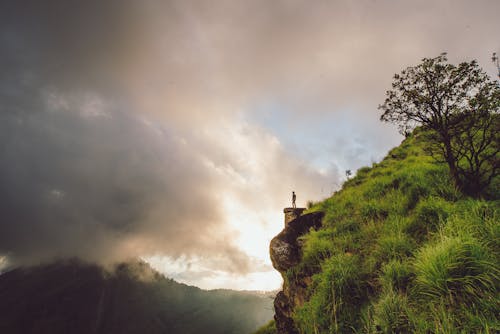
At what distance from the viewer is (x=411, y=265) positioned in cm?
447

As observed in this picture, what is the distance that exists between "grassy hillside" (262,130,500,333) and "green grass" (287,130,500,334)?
15mm

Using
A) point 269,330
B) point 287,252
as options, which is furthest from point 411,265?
point 269,330

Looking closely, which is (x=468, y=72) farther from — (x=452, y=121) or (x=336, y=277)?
(x=336, y=277)

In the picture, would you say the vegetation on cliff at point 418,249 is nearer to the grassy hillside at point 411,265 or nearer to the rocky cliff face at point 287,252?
the grassy hillside at point 411,265

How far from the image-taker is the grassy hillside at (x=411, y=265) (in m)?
3.29

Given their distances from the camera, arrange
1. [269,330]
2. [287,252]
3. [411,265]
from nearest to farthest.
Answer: [411,265] < [287,252] < [269,330]

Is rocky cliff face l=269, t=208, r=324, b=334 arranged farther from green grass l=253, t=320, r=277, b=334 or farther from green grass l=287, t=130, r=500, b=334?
green grass l=253, t=320, r=277, b=334

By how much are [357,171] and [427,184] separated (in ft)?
26.2

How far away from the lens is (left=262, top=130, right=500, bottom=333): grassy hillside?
10.8ft

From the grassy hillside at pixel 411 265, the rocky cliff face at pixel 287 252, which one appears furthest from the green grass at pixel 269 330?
the grassy hillside at pixel 411 265

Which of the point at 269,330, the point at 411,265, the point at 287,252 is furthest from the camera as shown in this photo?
the point at 269,330

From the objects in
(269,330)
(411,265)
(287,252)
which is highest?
(287,252)

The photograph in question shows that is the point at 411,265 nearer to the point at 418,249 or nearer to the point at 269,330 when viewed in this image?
the point at 418,249

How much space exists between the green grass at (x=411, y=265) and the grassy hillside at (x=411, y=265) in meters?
0.01
